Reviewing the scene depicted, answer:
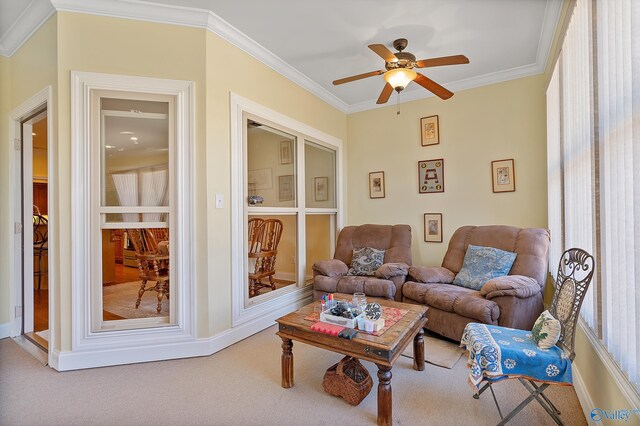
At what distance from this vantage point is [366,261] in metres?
Answer: 3.75

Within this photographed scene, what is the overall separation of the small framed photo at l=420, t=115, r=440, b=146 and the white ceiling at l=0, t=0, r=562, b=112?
0.60 meters

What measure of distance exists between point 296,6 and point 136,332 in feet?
9.78

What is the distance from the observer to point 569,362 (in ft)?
5.02

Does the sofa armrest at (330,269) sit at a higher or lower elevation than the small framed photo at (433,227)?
lower

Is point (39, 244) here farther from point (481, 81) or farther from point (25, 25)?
point (481, 81)

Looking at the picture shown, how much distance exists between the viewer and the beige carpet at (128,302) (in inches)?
125

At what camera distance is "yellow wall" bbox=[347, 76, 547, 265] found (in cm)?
352

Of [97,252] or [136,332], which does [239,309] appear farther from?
[97,252]

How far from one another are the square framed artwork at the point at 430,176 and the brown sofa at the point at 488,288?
0.77 meters

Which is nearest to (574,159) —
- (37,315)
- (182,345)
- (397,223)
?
(397,223)

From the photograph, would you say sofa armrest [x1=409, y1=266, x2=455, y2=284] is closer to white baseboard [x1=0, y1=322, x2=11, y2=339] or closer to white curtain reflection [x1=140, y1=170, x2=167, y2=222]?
white curtain reflection [x1=140, y1=170, x2=167, y2=222]

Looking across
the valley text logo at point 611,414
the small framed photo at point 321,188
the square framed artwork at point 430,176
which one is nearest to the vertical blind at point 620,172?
the valley text logo at point 611,414

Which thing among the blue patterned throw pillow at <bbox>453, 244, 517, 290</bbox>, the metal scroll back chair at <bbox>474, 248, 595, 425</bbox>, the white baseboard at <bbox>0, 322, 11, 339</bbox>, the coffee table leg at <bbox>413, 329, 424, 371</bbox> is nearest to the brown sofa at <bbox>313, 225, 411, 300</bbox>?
the blue patterned throw pillow at <bbox>453, 244, 517, 290</bbox>

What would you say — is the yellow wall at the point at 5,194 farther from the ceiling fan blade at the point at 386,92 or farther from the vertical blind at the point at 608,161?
the vertical blind at the point at 608,161
